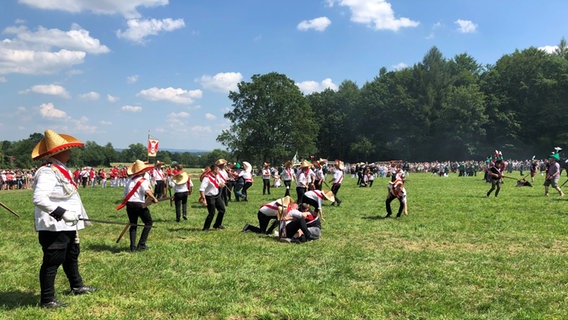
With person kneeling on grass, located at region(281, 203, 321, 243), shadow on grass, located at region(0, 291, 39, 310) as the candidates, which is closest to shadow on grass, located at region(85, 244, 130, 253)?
shadow on grass, located at region(0, 291, 39, 310)

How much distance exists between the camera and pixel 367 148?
77.9 metres

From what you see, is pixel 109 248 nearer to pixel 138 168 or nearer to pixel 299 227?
pixel 138 168

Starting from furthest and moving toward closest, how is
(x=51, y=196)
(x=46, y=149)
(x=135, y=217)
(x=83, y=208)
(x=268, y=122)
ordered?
(x=268, y=122), (x=135, y=217), (x=83, y=208), (x=46, y=149), (x=51, y=196)

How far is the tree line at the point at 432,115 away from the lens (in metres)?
70.2

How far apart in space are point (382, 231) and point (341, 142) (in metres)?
77.2

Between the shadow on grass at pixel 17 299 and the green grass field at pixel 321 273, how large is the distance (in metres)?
0.01

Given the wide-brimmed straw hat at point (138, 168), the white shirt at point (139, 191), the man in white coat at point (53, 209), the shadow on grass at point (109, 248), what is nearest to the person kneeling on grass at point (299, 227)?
the white shirt at point (139, 191)

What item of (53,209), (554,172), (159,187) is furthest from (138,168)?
(554,172)

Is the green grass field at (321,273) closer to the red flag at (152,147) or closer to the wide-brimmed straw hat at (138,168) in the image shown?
Result: the wide-brimmed straw hat at (138,168)

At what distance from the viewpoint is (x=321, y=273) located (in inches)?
286

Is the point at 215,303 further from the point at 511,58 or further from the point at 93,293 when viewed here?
the point at 511,58

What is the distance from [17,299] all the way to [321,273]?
4.62 meters

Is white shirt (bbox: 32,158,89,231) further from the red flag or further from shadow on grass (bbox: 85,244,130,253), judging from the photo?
the red flag

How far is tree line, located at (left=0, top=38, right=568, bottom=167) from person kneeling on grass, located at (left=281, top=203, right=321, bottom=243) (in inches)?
2333
